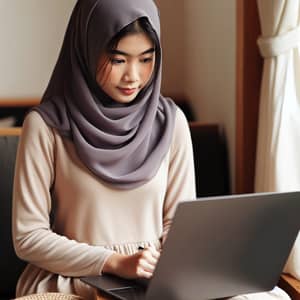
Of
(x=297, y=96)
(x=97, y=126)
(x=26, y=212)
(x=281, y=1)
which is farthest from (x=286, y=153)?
(x=26, y=212)

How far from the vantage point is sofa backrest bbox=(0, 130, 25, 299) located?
2.17 metres

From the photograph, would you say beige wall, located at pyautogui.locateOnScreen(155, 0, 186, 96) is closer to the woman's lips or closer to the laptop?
the woman's lips

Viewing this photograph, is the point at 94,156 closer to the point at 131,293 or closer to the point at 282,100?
the point at 131,293

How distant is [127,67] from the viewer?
171cm

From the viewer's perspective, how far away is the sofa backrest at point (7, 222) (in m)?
2.17

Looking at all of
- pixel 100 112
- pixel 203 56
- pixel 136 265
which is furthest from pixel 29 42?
pixel 136 265

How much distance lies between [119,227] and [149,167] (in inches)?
5.9

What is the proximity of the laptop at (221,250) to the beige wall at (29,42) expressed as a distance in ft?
4.41

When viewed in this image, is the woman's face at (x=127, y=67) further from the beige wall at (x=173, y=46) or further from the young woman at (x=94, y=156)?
the beige wall at (x=173, y=46)

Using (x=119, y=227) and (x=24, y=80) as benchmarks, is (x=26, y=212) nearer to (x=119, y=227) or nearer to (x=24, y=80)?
(x=119, y=227)

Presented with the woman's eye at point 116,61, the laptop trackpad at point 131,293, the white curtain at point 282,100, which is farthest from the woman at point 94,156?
the white curtain at point 282,100

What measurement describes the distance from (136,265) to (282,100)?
0.64 m

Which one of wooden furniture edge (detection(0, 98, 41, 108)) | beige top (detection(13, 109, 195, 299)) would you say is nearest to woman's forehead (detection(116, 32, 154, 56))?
beige top (detection(13, 109, 195, 299))

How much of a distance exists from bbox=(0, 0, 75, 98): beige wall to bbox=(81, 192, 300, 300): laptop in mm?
1344
